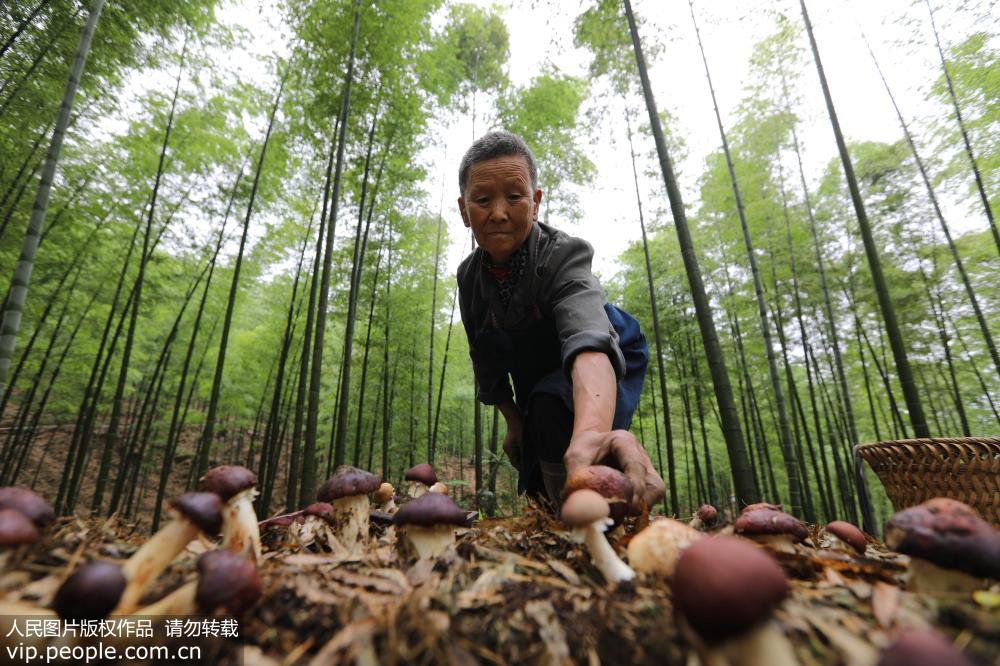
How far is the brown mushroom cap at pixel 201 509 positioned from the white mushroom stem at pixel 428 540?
48 centimetres

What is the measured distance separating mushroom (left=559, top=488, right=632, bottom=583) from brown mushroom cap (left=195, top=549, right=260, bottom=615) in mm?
659

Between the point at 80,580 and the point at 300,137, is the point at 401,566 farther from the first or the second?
the point at 300,137

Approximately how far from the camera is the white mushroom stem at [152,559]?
0.80m

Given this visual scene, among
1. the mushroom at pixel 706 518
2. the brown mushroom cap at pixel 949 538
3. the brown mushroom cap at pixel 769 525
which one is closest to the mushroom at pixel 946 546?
the brown mushroom cap at pixel 949 538

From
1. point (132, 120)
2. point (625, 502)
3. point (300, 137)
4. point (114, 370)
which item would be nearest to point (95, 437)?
point (114, 370)

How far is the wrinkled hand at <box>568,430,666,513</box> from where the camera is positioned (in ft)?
3.94

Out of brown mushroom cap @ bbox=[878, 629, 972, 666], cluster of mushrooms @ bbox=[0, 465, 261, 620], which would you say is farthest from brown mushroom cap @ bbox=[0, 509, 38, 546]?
brown mushroom cap @ bbox=[878, 629, 972, 666]

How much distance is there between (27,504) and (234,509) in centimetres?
43

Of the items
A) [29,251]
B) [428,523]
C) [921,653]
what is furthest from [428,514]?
[29,251]

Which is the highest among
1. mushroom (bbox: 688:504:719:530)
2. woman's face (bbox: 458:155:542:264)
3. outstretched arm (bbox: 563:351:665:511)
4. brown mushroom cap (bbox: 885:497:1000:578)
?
woman's face (bbox: 458:155:542:264)

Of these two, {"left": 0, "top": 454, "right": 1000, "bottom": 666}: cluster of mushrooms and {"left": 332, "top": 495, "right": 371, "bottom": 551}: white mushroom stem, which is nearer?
{"left": 0, "top": 454, "right": 1000, "bottom": 666}: cluster of mushrooms

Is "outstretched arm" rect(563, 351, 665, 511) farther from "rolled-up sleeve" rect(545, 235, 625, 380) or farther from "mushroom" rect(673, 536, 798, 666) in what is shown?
"mushroom" rect(673, 536, 798, 666)

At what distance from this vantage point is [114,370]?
11867 millimetres

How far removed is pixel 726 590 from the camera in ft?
1.85
